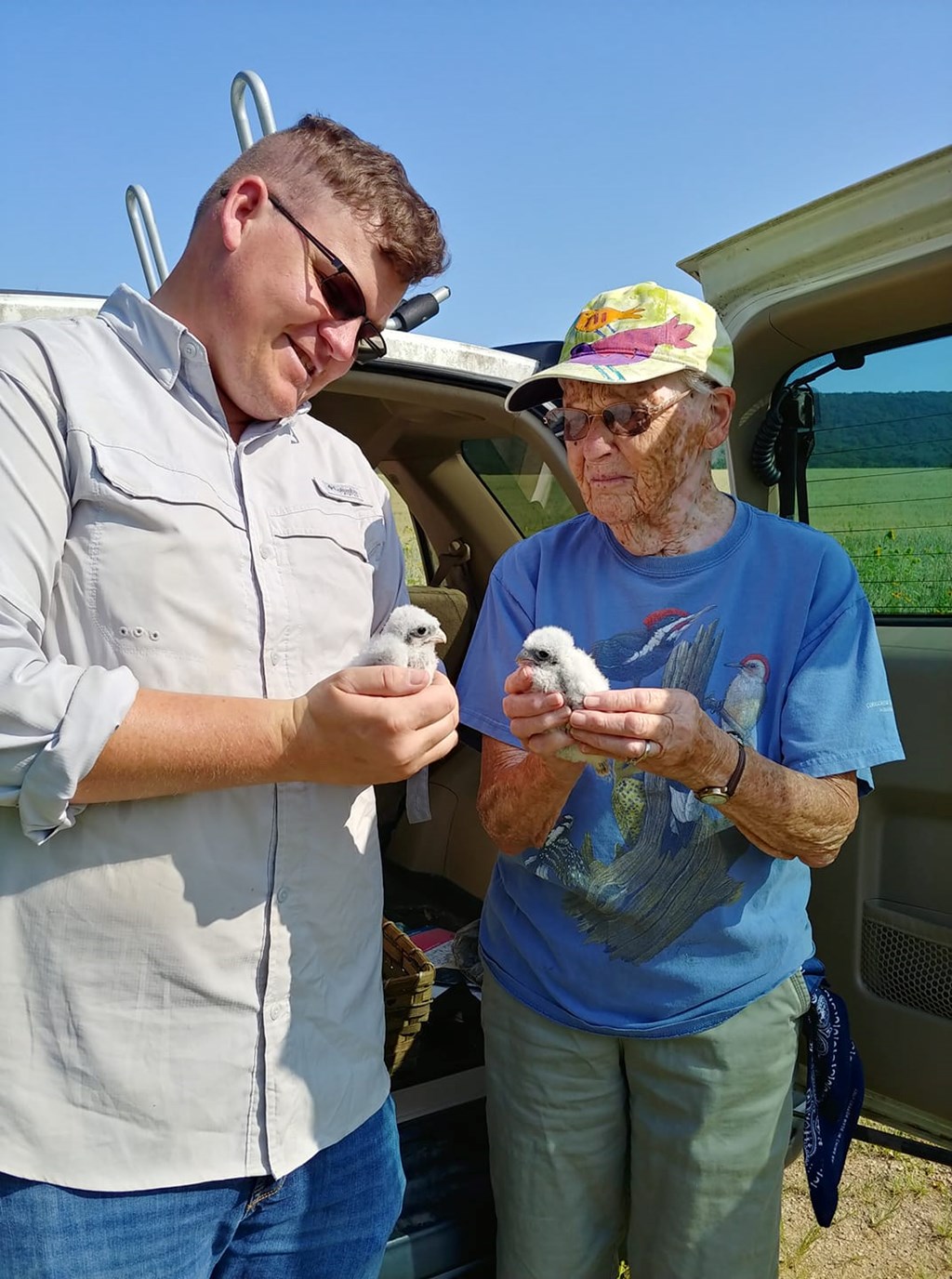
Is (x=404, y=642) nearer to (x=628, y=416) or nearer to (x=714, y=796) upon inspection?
(x=714, y=796)

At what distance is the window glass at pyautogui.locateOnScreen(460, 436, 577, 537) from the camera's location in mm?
3982

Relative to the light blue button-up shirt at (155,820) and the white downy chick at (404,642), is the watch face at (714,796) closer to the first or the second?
the white downy chick at (404,642)

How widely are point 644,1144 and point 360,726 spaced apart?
1357 millimetres

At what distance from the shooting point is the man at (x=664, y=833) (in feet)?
6.98

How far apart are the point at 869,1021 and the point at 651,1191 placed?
103cm

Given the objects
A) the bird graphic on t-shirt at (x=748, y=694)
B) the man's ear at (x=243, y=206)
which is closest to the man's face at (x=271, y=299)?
the man's ear at (x=243, y=206)

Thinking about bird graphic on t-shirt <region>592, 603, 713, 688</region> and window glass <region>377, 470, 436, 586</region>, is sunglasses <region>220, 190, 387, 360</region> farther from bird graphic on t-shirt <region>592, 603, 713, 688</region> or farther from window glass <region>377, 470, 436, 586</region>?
window glass <region>377, 470, 436, 586</region>

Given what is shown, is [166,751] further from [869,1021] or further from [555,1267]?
[869,1021]

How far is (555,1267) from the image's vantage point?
2250 millimetres

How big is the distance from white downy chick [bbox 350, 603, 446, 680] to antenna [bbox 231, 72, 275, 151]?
158 cm

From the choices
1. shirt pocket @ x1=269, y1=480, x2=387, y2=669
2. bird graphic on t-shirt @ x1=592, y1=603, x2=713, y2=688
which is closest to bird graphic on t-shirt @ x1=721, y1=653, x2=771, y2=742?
bird graphic on t-shirt @ x1=592, y1=603, x2=713, y2=688

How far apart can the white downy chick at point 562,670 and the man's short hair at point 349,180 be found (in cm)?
87

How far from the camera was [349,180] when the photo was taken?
191cm

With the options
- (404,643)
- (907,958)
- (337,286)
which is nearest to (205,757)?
(404,643)
